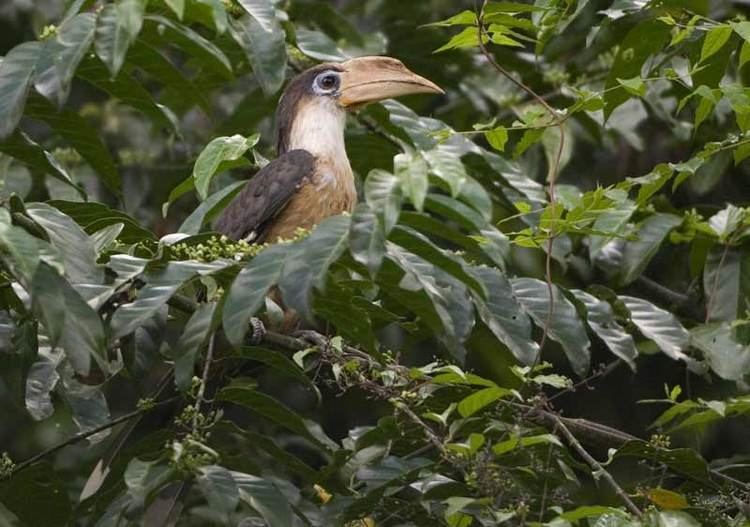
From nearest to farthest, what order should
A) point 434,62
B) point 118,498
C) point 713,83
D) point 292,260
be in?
point 292,260, point 118,498, point 713,83, point 434,62

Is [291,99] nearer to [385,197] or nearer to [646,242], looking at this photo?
[646,242]

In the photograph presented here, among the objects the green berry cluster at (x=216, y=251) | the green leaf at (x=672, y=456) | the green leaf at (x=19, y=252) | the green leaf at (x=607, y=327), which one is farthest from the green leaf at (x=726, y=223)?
the green leaf at (x=19, y=252)

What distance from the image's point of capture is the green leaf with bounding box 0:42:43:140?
297 centimetres

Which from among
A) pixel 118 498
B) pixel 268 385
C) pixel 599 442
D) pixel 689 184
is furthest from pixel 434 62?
pixel 118 498

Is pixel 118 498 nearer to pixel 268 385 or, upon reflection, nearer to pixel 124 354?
pixel 124 354

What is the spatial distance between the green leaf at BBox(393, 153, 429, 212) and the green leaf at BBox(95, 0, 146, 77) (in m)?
0.53

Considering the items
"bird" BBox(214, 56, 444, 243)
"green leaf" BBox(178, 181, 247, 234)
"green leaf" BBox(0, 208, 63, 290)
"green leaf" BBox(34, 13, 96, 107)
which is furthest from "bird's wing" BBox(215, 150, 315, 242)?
"green leaf" BBox(0, 208, 63, 290)

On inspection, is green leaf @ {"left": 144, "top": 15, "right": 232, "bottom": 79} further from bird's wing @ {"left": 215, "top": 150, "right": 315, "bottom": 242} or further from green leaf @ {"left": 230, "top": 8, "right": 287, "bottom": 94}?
bird's wing @ {"left": 215, "top": 150, "right": 315, "bottom": 242}

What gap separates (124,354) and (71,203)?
1.45ft

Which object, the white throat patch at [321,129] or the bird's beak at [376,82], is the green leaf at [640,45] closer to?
the bird's beak at [376,82]

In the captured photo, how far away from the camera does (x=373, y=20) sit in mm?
6273

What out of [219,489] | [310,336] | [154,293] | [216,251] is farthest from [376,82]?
[219,489]

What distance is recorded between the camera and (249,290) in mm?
2730

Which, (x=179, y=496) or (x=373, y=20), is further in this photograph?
(x=373, y=20)
